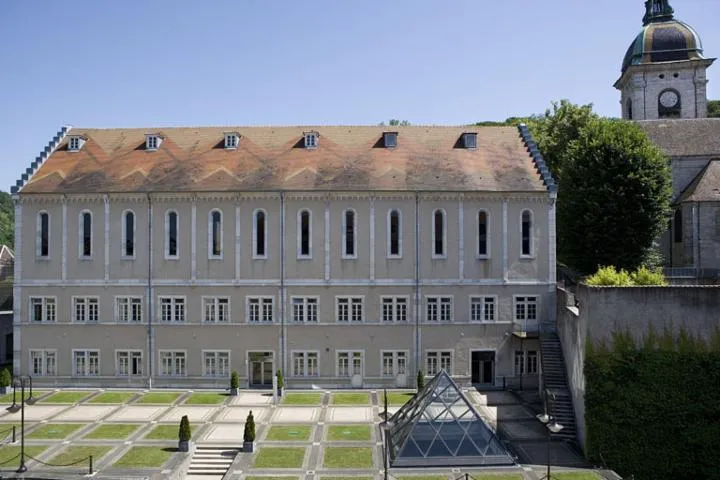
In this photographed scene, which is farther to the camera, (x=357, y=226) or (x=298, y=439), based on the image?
(x=357, y=226)

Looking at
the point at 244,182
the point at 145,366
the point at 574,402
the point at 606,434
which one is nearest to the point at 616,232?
the point at 574,402

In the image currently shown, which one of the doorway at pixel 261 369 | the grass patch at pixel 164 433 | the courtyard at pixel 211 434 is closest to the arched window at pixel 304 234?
the doorway at pixel 261 369

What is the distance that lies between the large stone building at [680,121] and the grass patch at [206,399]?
33356 mm

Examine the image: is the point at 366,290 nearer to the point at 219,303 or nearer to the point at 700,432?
the point at 219,303

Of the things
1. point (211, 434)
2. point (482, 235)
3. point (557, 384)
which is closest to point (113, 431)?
point (211, 434)

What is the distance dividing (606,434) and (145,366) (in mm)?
29408

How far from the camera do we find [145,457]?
2864 centimetres

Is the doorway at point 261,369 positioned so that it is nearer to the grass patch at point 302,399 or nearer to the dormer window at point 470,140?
the grass patch at point 302,399

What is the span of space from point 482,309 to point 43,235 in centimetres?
3110

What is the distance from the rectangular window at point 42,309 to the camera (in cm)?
4247

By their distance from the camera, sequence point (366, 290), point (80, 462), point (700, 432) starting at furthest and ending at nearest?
1. point (366, 290)
2. point (700, 432)
3. point (80, 462)

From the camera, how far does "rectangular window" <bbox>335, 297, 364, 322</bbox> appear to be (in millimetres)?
41719

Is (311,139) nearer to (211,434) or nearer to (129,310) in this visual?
(129,310)

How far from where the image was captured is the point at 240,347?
41750mm
